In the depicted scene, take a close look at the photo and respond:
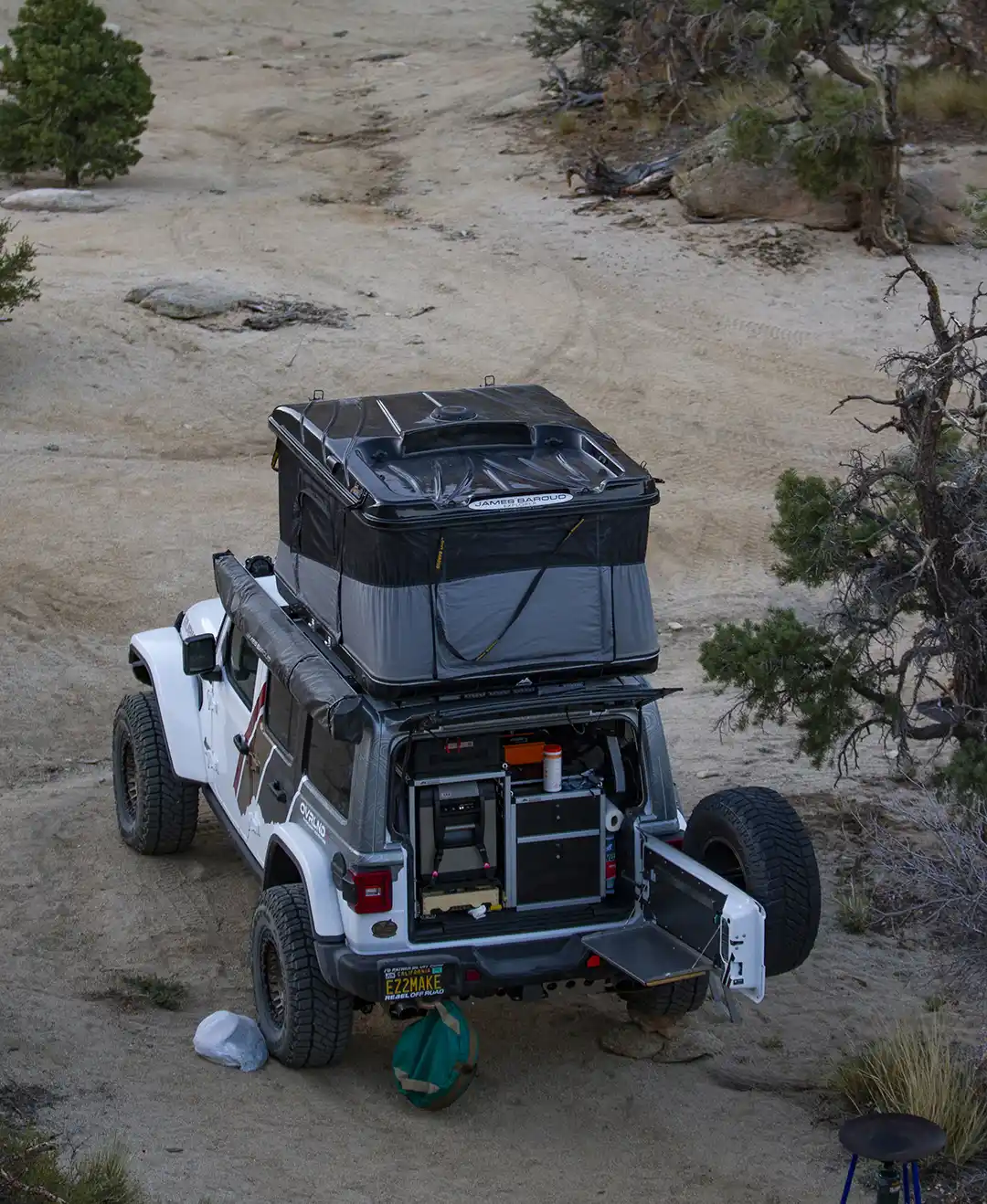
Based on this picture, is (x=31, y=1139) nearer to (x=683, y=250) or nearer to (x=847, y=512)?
(x=847, y=512)

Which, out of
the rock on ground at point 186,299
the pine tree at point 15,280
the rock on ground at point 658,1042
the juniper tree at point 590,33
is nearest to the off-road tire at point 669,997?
the rock on ground at point 658,1042

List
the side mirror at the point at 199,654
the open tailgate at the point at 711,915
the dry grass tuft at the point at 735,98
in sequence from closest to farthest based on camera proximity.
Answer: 1. the open tailgate at the point at 711,915
2. the side mirror at the point at 199,654
3. the dry grass tuft at the point at 735,98

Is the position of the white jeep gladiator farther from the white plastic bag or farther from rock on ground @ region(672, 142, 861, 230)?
rock on ground @ region(672, 142, 861, 230)

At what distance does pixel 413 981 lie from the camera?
708 cm

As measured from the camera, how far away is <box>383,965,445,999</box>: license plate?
7051 millimetres

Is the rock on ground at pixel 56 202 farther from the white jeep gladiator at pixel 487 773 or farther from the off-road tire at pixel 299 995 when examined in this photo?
the off-road tire at pixel 299 995

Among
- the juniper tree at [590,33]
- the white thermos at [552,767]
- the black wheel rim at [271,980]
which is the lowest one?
the black wheel rim at [271,980]

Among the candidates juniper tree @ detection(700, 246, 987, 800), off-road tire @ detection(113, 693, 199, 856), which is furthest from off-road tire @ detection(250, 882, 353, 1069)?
juniper tree @ detection(700, 246, 987, 800)

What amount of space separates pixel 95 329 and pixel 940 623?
1138 cm

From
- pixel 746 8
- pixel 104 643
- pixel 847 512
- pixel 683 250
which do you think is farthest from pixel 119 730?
pixel 746 8

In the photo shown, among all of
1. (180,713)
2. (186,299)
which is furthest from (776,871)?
(186,299)

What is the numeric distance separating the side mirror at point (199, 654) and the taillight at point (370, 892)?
2.22m

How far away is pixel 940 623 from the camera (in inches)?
352

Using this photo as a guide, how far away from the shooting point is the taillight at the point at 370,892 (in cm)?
700
